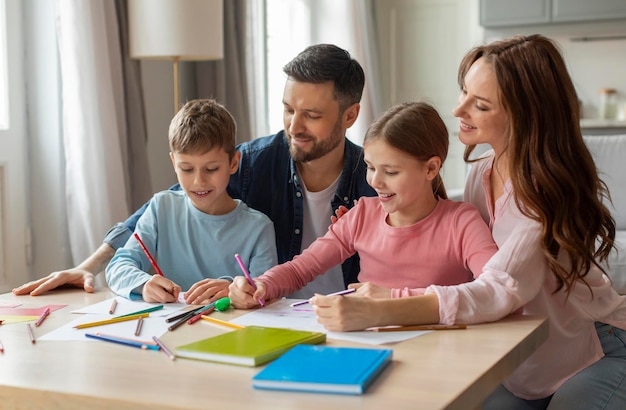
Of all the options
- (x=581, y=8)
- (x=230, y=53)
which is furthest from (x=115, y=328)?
(x=581, y=8)

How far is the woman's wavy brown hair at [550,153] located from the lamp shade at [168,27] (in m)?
2.02

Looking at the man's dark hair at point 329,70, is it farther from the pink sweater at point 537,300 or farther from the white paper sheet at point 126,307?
the white paper sheet at point 126,307

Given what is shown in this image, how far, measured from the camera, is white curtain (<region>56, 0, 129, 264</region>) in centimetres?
323

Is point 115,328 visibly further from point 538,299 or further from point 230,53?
point 230,53

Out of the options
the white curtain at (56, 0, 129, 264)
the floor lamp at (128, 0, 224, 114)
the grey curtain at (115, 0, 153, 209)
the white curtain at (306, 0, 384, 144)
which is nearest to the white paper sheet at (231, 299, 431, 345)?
the white curtain at (56, 0, 129, 264)

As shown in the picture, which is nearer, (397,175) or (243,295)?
(243,295)

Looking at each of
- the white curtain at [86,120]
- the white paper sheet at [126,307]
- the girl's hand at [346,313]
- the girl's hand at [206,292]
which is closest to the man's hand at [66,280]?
the white paper sheet at [126,307]

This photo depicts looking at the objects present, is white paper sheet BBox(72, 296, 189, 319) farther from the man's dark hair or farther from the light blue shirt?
the man's dark hair

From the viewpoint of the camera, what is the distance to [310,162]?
2.24 metres

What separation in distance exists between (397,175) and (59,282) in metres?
0.74

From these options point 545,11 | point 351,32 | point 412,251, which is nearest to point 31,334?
point 412,251

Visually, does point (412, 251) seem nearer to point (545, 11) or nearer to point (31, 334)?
point (31, 334)

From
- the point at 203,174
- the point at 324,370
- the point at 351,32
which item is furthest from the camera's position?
the point at 351,32

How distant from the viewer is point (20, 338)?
4.27ft
